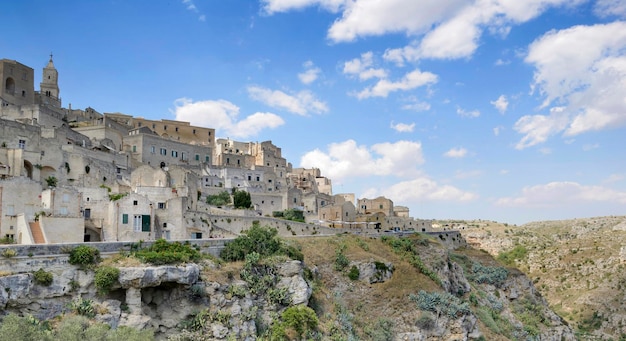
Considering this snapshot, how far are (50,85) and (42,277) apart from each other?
49733mm

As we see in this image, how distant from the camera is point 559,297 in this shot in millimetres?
69000

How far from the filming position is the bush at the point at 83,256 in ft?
81.5

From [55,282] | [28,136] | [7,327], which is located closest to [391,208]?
[28,136]

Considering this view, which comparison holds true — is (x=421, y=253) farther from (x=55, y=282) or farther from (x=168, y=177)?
(x=55, y=282)

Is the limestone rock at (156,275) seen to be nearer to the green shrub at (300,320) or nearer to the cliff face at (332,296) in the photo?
the cliff face at (332,296)

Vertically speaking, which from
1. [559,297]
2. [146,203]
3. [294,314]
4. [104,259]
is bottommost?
[559,297]

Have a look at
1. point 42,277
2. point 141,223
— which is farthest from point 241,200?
point 42,277

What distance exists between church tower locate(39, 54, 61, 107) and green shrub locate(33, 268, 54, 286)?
45905mm

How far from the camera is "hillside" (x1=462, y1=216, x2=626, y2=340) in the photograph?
62281 millimetres

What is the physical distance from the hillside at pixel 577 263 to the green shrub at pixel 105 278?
52311 millimetres

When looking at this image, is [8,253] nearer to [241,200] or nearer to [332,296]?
[332,296]

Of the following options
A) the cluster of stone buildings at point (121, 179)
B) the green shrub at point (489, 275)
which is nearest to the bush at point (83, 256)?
the cluster of stone buildings at point (121, 179)

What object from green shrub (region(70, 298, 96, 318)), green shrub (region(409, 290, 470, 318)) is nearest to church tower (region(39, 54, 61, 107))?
green shrub (region(70, 298, 96, 318))

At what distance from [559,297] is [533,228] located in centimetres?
3331
